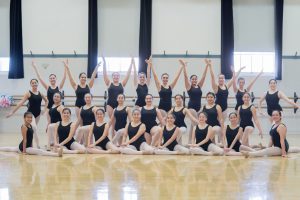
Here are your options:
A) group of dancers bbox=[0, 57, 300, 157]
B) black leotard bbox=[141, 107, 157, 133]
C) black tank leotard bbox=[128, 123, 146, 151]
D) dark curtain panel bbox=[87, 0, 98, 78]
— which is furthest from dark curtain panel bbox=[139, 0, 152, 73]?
black tank leotard bbox=[128, 123, 146, 151]

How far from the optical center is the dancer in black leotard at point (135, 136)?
673 centimetres

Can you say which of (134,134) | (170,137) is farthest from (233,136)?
(134,134)

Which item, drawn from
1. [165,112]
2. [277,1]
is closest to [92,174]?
[165,112]

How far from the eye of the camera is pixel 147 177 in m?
4.55

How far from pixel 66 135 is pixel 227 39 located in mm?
5650

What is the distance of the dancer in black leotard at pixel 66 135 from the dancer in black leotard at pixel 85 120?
23 centimetres

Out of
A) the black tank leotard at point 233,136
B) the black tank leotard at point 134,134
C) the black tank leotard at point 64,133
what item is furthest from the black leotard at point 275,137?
the black tank leotard at point 64,133

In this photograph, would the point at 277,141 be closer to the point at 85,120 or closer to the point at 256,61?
the point at 85,120

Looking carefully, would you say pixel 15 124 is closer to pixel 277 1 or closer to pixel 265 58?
pixel 265 58

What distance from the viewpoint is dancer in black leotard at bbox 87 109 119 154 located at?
674cm

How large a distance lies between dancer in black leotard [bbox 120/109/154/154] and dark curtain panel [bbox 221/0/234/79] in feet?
15.0

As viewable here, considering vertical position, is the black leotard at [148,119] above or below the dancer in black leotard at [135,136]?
above

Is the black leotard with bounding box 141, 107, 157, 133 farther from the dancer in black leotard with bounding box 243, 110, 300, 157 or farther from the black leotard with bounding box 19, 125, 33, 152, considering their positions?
the black leotard with bounding box 19, 125, 33, 152

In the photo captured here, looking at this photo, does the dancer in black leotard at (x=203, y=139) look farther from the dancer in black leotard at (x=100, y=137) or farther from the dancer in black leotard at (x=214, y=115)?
the dancer in black leotard at (x=100, y=137)
